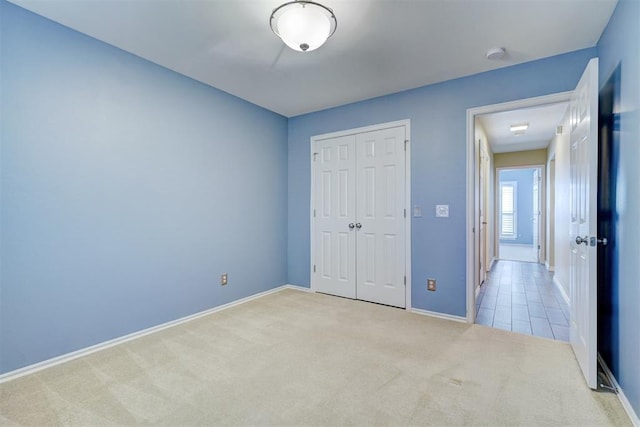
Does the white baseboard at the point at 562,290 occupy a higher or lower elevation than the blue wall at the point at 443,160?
lower

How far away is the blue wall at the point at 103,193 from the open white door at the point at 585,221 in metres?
3.21

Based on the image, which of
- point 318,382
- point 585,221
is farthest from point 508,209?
point 318,382

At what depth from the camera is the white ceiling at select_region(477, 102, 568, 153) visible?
154 inches

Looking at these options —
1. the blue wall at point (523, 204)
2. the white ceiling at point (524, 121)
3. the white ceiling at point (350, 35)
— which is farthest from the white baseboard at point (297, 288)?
the blue wall at point (523, 204)

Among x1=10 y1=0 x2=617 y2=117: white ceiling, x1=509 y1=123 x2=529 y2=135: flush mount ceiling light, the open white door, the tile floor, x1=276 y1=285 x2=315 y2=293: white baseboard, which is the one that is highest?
x1=10 y1=0 x2=617 y2=117: white ceiling

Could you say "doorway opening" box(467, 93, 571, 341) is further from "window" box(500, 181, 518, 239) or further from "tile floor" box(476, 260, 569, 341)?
"window" box(500, 181, 518, 239)

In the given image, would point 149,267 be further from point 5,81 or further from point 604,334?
point 604,334

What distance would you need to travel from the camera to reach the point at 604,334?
215 cm

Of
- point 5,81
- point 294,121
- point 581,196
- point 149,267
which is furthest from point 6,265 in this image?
point 581,196

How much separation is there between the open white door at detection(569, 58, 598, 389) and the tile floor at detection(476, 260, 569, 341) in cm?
58

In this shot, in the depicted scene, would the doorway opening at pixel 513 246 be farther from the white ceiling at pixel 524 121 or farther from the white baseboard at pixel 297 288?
the white baseboard at pixel 297 288

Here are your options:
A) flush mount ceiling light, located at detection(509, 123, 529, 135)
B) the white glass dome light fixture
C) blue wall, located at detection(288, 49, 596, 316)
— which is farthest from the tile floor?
the white glass dome light fixture

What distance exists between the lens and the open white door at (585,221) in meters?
1.84

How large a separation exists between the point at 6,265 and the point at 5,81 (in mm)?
1211
